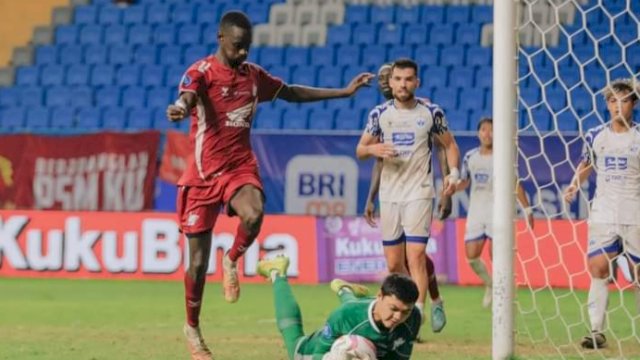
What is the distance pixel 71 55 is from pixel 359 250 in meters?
10.6

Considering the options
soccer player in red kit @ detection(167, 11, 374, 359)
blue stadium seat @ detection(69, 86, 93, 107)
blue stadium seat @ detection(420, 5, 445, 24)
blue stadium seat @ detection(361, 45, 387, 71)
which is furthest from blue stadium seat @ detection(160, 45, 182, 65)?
soccer player in red kit @ detection(167, 11, 374, 359)

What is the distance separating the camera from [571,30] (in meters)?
24.4

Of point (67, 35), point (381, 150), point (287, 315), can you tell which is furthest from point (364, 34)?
point (287, 315)

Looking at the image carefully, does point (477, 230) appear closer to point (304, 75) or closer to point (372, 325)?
point (372, 325)

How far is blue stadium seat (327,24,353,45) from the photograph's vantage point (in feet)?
85.5

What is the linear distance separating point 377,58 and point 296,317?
1687cm

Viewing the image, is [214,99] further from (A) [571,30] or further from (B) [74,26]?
(B) [74,26]

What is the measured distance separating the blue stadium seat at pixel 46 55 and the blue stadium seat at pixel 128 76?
5.21ft

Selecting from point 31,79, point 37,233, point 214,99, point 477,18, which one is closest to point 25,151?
point 37,233

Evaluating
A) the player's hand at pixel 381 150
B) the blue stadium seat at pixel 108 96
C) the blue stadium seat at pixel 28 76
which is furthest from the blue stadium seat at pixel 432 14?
the player's hand at pixel 381 150

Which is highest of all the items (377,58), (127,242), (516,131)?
(377,58)

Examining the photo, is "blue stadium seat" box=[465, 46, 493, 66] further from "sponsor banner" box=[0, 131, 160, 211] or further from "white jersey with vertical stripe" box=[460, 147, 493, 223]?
"white jersey with vertical stripe" box=[460, 147, 493, 223]

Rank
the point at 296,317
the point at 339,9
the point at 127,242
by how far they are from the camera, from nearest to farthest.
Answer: the point at 296,317 → the point at 127,242 → the point at 339,9

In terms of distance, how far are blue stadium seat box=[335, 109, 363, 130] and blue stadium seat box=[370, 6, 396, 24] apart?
9.32 ft
